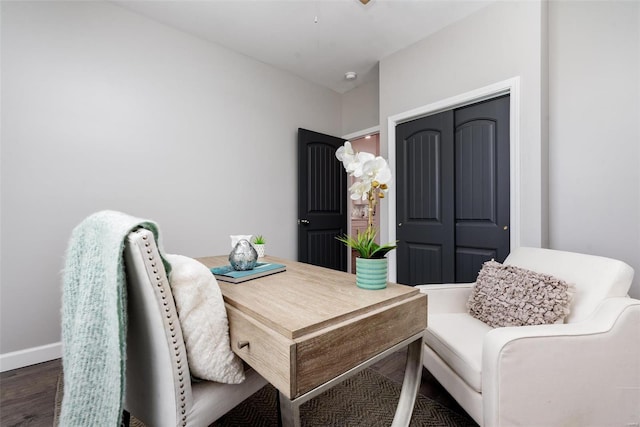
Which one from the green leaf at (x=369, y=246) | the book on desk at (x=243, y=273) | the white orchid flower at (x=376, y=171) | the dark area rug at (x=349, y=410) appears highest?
the white orchid flower at (x=376, y=171)

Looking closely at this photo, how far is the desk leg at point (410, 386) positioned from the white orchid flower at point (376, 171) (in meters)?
0.63

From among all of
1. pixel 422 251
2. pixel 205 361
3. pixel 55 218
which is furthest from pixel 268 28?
pixel 205 361

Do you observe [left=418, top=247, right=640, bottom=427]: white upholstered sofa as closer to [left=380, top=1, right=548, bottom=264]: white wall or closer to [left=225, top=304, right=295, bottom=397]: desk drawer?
[left=225, top=304, right=295, bottom=397]: desk drawer

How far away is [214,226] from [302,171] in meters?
1.20

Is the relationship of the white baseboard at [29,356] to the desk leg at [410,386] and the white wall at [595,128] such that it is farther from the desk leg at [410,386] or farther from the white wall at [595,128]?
the white wall at [595,128]

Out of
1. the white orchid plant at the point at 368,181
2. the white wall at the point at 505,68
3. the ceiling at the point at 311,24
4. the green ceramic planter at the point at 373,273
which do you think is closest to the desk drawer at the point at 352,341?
the green ceramic planter at the point at 373,273

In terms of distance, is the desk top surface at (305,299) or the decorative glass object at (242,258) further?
the decorative glass object at (242,258)

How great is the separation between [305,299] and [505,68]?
243 centimetres

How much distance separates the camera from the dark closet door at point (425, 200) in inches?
103

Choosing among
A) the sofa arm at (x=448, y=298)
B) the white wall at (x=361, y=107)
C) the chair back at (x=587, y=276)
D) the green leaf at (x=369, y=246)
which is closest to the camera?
the green leaf at (x=369, y=246)

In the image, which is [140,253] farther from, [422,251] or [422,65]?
[422,65]

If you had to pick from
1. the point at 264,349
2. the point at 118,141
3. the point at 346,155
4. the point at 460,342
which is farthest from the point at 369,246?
the point at 118,141

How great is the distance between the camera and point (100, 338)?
0.69 metres

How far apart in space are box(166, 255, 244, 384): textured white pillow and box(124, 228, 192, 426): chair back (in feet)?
0.11
